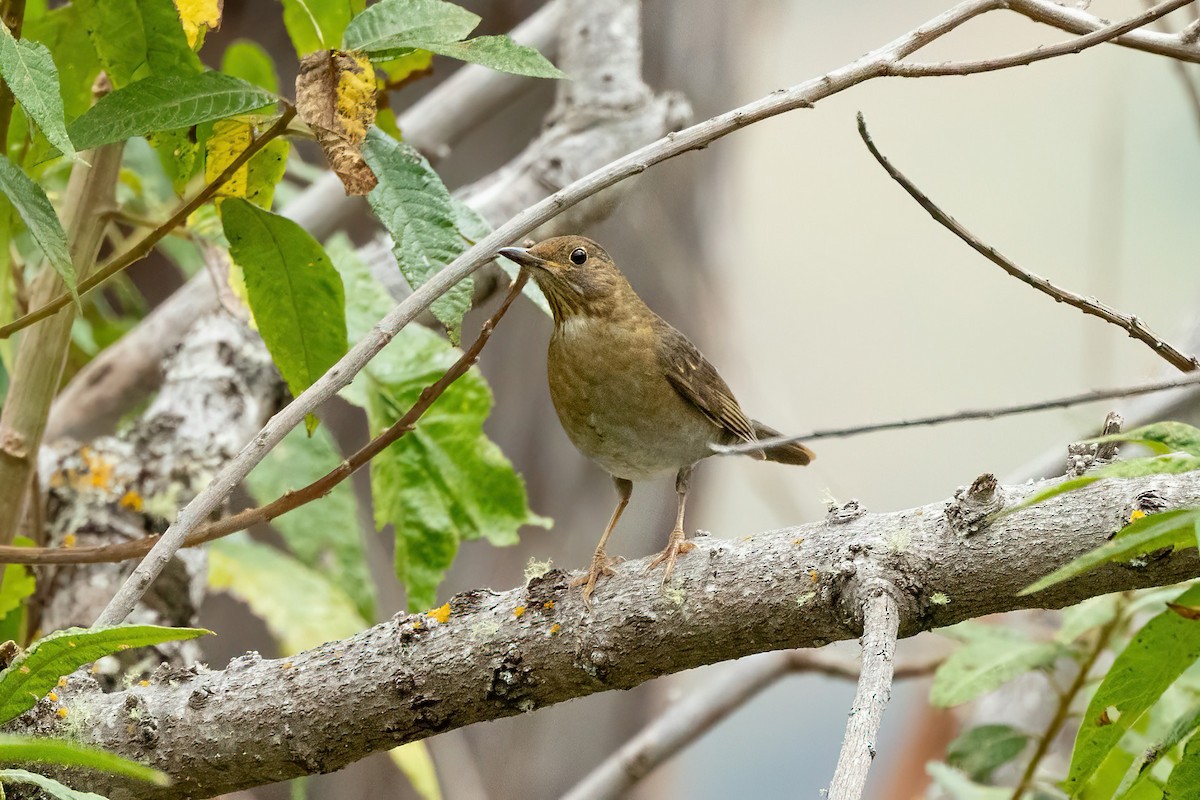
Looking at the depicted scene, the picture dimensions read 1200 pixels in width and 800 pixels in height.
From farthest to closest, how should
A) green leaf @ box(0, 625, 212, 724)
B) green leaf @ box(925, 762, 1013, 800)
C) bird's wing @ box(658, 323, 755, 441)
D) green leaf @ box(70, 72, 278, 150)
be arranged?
bird's wing @ box(658, 323, 755, 441)
green leaf @ box(925, 762, 1013, 800)
green leaf @ box(70, 72, 278, 150)
green leaf @ box(0, 625, 212, 724)

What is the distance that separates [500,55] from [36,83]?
60cm

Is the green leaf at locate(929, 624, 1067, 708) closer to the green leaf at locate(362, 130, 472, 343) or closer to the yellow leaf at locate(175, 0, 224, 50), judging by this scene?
the green leaf at locate(362, 130, 472, 343)

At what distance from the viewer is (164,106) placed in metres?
1.56

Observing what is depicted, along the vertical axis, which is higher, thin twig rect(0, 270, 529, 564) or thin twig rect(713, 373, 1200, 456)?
thin twig rect(0, 270, 529, 564)

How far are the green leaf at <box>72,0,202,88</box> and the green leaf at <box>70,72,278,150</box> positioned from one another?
184mm

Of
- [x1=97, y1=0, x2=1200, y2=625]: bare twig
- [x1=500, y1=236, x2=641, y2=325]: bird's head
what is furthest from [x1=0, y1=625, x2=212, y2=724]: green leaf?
[x1=500, y1=236, x2=641, y2=325]: bird's head

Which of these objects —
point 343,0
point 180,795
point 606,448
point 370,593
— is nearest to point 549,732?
point 370,593

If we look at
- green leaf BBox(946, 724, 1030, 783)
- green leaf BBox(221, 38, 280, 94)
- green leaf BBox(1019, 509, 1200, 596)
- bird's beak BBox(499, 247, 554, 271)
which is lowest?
green leaf BBox(946, 724, 1030, 783)

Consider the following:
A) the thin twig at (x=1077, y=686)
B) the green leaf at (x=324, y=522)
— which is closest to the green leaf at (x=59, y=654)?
the green leaf at (x=324, y=522)

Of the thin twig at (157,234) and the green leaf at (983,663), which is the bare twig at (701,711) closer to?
the green leaf at (983,663)

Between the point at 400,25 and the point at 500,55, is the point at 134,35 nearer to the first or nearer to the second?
the point at 400,25

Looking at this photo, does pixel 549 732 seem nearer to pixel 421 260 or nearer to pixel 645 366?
pixel 645 366

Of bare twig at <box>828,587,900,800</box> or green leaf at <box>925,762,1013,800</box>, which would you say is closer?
bare twig at <box>828,587,900,800</box>

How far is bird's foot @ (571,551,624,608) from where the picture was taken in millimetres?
1683
